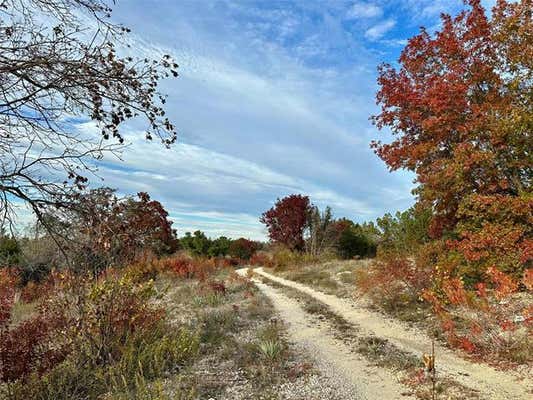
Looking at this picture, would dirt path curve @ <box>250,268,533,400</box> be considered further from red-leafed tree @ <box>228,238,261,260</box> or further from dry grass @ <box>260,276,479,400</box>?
red-leafed tree @ <box>228,238,261,260</box>

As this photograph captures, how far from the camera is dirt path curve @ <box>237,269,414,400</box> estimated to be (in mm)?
4793

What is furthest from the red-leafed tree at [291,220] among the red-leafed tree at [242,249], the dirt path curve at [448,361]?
the dirt path curve at [448,361]

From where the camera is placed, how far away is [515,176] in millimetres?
8211

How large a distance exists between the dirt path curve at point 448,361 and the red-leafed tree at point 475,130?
6.23 ft

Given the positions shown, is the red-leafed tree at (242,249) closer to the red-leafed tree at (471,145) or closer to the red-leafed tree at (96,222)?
the red-leafed tree at (471,145)

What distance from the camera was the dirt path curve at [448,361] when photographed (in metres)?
4.63

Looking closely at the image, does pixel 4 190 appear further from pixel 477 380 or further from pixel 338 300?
pixel 338 300

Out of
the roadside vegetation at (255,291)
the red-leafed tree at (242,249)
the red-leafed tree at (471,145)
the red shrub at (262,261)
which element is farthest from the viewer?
the red-leafed tree at (242,249)

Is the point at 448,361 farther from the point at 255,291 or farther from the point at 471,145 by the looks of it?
the point at 255,291

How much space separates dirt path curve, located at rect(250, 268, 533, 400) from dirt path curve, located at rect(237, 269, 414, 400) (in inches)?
33.7

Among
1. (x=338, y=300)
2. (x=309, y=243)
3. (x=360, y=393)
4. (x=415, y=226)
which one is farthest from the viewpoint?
(x=309, y=243)

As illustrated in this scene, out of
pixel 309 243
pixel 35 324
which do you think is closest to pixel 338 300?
pixel 35 324

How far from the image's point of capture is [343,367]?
576 centimetres

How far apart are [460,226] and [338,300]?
15.1ft
